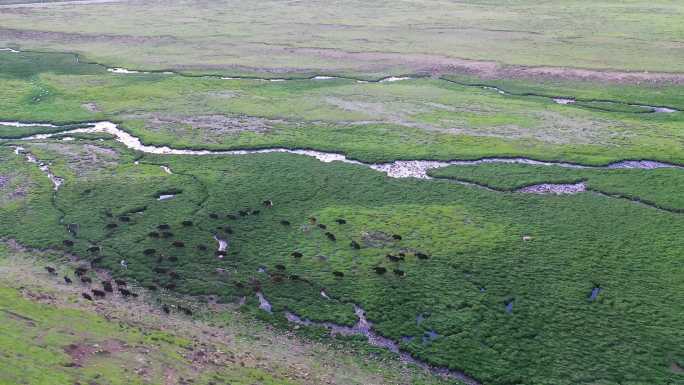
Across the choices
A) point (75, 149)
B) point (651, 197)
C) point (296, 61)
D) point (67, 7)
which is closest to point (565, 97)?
point (651, 197)

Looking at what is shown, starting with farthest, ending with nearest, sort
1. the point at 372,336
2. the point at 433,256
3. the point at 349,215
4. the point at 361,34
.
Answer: the point at 361,34 → the point at 349,215 → the point at 433,256 → the point at 372,336

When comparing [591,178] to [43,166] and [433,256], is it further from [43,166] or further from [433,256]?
[43,166]

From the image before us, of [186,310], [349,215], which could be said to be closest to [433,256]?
[349,215]

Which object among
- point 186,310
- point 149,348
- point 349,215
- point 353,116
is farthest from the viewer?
point 353,116

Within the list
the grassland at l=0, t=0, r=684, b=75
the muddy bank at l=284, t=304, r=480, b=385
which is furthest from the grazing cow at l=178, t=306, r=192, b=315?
the grassland at l=0, t=0, r=684, b=75

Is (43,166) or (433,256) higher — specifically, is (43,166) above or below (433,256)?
above

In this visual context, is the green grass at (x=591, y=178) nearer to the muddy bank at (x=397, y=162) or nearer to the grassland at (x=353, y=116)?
the muddy bank at (x=397, y=162)
